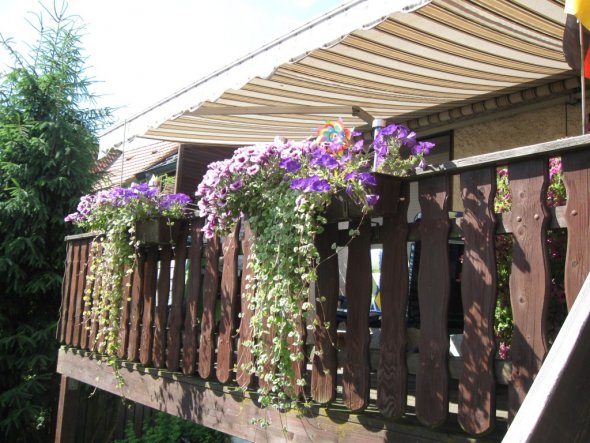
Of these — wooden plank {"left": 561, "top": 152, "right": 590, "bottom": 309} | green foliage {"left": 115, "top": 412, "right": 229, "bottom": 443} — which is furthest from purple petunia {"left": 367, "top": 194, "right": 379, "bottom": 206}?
green foliage {"left": 115, "top": 412, "right": 229, "bottom": 443}

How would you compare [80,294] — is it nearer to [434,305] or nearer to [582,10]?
[434,305]

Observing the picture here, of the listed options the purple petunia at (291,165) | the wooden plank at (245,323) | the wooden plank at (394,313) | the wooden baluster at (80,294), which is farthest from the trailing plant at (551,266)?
the wooden baluster at (80,294)

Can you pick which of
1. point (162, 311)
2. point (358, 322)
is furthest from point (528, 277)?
point (162, 311)

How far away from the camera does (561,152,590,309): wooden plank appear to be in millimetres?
1771

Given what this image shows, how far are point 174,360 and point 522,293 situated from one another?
8.06 feet

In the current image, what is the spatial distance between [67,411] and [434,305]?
4700 mm

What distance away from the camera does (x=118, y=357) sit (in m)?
4.30

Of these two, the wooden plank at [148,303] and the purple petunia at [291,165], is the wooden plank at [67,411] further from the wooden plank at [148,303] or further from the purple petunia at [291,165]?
the purple petunia at [291,165]

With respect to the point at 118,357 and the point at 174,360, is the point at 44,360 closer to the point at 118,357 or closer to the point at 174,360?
the point at 118,357

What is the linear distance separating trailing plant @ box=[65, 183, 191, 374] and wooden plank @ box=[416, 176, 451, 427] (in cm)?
189

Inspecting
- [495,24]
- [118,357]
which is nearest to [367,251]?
[495,24]

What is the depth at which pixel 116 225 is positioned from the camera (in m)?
3.96

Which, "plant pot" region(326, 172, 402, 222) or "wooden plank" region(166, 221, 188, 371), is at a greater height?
"plant pot" region(326, 172, 402, 222)

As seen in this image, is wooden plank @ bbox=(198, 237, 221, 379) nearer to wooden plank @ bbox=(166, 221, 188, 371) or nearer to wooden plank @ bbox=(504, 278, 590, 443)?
wooden plank @ bbox=(166, 221, 188, 371)
